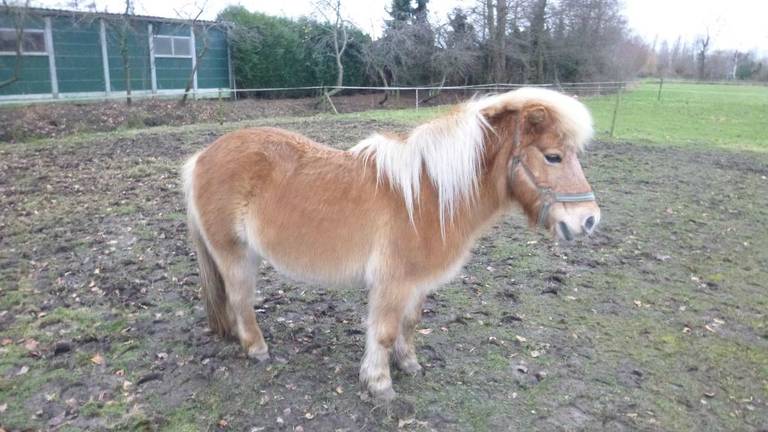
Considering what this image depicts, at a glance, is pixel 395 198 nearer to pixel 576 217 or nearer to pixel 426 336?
pixel 576 217

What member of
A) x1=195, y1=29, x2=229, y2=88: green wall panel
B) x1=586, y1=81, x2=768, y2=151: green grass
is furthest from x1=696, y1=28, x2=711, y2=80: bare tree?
x1=195, y1=29, x2=229, y2=88: green wall panel

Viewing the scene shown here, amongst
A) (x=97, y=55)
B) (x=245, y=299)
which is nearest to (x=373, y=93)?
(x=97, y=55)

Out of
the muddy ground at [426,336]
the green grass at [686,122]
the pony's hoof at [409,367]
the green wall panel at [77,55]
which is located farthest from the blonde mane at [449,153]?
the green wall panel at [77,55]

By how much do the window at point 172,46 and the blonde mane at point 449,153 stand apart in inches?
731

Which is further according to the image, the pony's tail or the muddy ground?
the pony's tail

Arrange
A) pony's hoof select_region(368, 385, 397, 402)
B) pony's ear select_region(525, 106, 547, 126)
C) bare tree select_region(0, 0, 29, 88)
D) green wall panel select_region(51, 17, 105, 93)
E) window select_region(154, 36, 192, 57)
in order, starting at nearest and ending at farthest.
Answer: pony's ear select_region(525, 106, 547, 126) → pony's hoof select_region(368, 385, 397, 402) → bare tree select_region(0, 0, 29, 88) → green wall panel select_region(51, 17, 105, 93) → window select_region(154, 36, 192, 57)

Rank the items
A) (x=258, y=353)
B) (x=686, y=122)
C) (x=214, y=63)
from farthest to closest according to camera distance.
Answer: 1. (x=214, y=63)
2. (x=686, y=122)
3. (x=258, y=353)

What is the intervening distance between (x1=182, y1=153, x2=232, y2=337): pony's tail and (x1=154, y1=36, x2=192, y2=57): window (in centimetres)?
1765

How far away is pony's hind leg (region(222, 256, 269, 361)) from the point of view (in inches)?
119

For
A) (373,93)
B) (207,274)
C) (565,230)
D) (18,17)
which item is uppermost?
(18,17)

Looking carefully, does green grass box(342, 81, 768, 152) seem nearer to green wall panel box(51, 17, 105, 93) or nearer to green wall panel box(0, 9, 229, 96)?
green wall panel box(0, 9, 229, 96)

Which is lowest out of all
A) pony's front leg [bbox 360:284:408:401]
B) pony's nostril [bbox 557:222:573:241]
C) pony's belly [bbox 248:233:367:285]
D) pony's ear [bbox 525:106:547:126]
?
pony's front leg [bbox 360:284:408:401]

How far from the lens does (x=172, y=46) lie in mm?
18953

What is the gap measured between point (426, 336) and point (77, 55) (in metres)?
16.9
